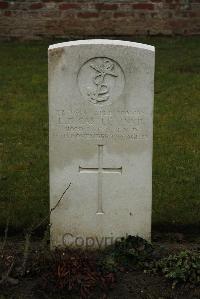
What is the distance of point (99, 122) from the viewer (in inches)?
208

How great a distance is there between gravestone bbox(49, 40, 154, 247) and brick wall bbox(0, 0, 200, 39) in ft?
35.2

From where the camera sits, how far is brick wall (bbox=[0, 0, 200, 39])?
15.7 metres

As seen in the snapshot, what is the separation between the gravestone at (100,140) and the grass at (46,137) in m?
0.77

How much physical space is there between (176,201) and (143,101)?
1609 mm

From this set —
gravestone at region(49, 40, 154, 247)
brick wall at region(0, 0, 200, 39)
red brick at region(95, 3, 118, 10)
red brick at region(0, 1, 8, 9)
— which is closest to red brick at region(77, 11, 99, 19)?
brick wall at region(0, 0, 200, 39)

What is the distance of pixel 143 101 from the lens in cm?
526

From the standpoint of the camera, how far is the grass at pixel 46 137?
6.47 m

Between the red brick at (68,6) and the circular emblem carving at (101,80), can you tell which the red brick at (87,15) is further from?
the circular emblem carving at (101,80)

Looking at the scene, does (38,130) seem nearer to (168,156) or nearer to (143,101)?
(168,156)

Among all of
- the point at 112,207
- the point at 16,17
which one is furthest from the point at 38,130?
the point at 16,17

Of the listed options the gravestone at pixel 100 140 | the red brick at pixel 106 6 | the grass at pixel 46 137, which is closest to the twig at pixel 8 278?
the gravestone at pixel 100 140

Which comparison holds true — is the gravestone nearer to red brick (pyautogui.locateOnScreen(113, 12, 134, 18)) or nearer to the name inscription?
the name inscription

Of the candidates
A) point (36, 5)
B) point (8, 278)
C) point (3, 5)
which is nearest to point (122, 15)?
point (36, 5)

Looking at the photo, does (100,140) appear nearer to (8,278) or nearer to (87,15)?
(8,278)
